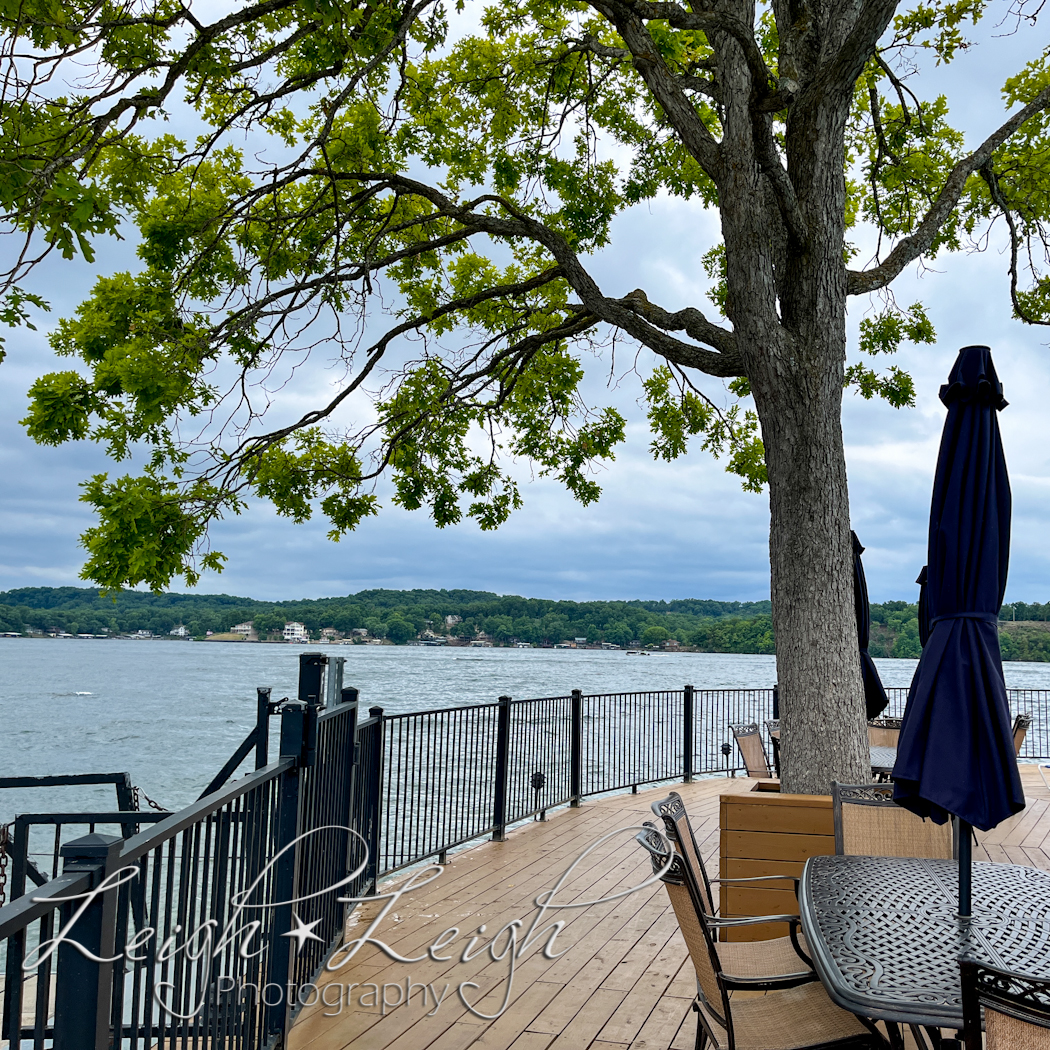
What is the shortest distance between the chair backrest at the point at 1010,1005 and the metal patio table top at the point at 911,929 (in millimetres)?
384

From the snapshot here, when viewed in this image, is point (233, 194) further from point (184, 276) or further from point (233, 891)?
point (233, 891)

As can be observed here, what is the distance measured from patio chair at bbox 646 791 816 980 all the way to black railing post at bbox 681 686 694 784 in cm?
767

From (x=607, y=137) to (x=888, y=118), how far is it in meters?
3.30

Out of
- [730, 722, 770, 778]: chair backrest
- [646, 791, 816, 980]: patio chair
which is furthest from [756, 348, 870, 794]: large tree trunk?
[730, 722, 770, 778]: chair backrest

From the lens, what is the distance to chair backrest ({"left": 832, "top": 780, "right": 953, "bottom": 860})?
3.94 m

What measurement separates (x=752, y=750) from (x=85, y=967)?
734 centimetres

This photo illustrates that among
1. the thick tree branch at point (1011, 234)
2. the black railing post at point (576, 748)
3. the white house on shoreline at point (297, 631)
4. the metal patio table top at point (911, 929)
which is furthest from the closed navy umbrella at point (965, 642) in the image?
the white house on shoreline at point (297, 631)

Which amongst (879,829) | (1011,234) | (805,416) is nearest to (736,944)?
(879,829)

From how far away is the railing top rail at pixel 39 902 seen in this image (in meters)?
1.40

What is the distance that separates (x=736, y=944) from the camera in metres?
3.54

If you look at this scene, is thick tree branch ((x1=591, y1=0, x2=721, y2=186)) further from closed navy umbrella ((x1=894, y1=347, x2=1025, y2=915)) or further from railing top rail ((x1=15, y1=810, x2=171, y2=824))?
railing top rail ((x1=15, y1=810, x2=171, y2=824))

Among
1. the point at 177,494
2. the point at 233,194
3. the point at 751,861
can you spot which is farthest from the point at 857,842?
the point at 233,194

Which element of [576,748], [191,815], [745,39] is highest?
[745,39]

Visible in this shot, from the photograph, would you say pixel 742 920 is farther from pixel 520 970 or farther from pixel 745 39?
pixel 745 39
